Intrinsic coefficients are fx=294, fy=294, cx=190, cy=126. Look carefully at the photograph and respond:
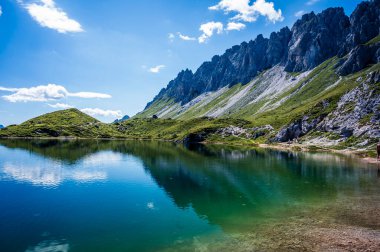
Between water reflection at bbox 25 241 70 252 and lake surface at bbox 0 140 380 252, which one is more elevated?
lake surface at bbox 0 140 380 252

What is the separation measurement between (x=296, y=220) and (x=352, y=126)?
13967 cm

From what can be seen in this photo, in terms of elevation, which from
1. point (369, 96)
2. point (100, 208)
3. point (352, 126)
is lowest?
point (100, 208)

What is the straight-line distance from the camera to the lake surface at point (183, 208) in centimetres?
3981

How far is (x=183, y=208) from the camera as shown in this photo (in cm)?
5731

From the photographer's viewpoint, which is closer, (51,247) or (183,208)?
(51,247)

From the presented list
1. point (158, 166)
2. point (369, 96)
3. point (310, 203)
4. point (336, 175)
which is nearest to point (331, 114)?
point (369, 96)

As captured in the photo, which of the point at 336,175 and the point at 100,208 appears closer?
the point at 100,208

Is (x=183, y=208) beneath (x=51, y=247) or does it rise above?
above

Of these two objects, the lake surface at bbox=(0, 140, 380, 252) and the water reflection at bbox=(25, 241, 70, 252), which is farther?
the lake surface at bbox=(0, 140, 380, 252)

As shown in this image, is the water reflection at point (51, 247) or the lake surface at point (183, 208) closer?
the water reflection at point (51, 247)

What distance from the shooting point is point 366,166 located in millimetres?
105312

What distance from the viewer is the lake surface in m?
39.8

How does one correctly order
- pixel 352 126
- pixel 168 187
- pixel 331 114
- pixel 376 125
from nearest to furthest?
pixel 168 187 → pixel 376 125 → pixel 352 126 → pixel 331 114

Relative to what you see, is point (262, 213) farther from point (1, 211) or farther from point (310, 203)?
point (1, 211)
